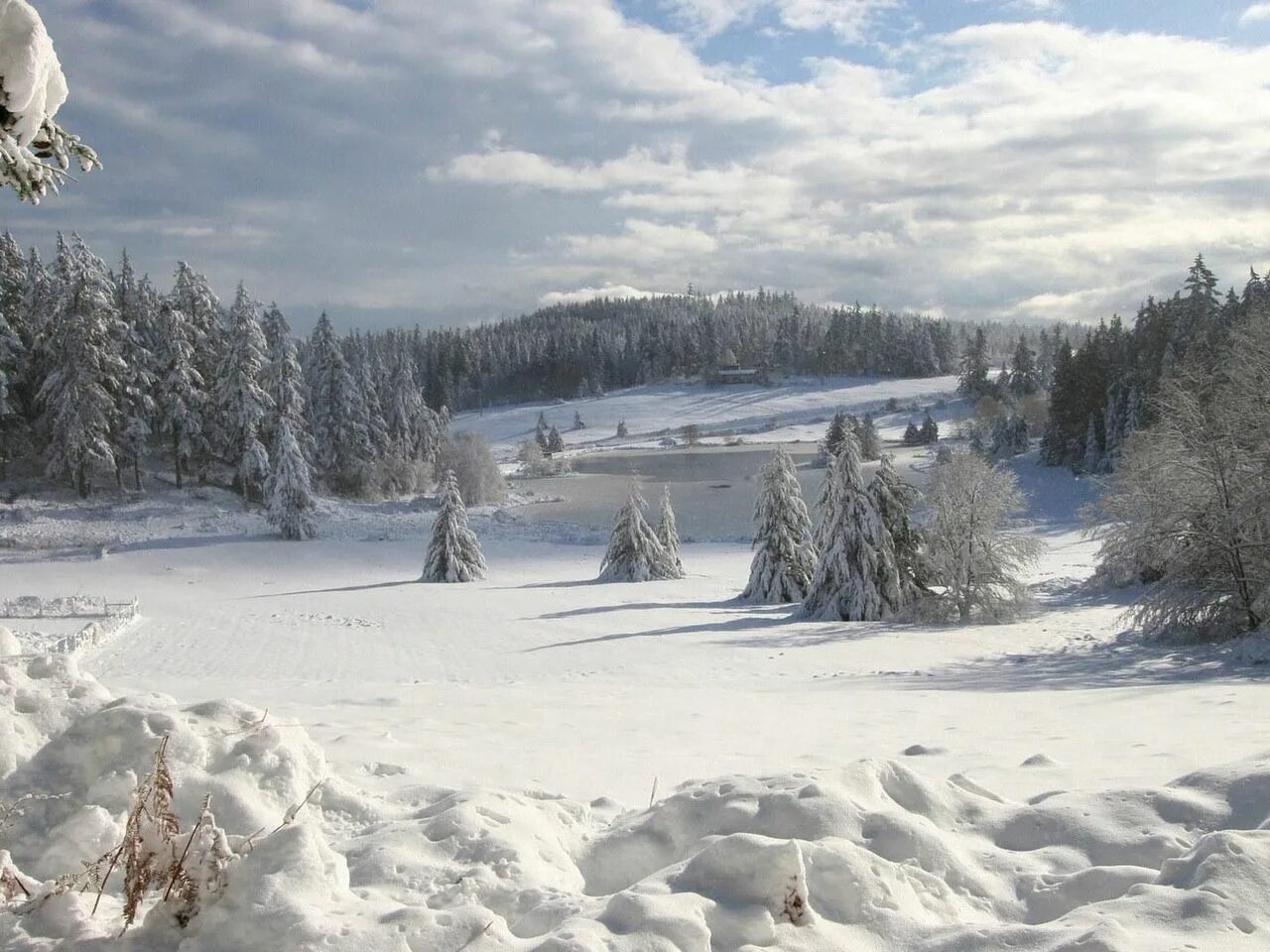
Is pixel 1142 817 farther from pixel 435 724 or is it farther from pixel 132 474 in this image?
pixel 132 474

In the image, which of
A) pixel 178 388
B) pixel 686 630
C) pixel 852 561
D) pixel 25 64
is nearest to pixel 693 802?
pixel 25 64

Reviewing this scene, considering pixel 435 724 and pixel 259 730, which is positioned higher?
pixel 259 730

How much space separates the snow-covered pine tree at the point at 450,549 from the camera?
4009 centimetres

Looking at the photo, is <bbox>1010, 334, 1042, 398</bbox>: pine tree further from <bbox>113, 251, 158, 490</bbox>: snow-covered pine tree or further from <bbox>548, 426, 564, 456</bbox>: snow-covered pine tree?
<bbox>113, 251, 158, 490</bbox>: snow-covered pine tree

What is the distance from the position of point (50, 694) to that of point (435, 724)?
403 centimetres

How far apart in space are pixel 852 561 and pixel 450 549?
728 inches

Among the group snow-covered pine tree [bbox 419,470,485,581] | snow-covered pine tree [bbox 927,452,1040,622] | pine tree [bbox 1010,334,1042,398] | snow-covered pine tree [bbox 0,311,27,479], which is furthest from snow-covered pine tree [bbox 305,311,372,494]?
pine tree [bbox 1010,334,1042,398]

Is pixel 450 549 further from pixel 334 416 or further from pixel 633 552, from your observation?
pixel 334 416

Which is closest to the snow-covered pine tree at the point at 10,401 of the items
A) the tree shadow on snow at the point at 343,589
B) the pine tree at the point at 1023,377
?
the tree shadow on snow at the point at 343,589

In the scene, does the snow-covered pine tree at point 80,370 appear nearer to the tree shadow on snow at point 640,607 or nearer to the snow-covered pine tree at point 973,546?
the tree shadow on snow at point 640,607

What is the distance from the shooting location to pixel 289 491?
48.7 metres

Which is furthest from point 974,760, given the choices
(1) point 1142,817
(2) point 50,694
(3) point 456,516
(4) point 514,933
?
(3) point 456,516

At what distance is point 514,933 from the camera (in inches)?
167

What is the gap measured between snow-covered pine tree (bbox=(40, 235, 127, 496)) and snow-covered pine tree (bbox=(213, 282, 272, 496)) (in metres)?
5.93
